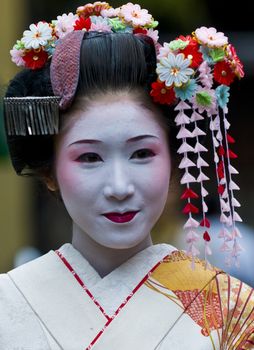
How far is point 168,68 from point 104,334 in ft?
2.08

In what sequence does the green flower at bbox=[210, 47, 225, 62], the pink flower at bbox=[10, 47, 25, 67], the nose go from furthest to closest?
the pink flower at bbox=[10, 47, 25, 67] → the green flower at bbox=[210, 47, 225, 62] → the nose

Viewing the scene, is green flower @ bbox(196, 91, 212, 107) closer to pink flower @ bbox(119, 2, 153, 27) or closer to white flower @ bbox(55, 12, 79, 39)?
pink flower @ bbox(119, 2, 153, 27)

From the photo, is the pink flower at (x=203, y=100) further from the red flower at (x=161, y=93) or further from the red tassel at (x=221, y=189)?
the red tassel at (x=221, y=189)

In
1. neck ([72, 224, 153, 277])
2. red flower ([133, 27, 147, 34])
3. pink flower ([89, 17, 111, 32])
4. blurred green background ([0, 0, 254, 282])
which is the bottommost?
blurred green background ([0, 0, 254, 282])

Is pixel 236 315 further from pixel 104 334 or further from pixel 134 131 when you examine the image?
pixel 134 131

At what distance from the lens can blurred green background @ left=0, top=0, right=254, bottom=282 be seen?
20.0 feet

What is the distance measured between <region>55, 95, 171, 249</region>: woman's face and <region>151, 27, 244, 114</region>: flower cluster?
9cm

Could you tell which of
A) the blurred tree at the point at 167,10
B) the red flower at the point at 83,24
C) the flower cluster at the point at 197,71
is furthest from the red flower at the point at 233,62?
the blurred tree at the point at 167,10

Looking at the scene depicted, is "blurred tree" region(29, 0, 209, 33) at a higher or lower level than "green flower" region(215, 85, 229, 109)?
lower

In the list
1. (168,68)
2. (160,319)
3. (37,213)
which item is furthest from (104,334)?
(37,213)

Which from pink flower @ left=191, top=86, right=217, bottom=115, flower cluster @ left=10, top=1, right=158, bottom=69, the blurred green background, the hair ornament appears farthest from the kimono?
the blurred green background

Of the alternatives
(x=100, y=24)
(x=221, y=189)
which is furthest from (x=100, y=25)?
(x=221, y=189)

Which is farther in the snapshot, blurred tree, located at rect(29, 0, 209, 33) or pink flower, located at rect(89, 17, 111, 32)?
blurred tree, located at rect(29, 0, 209, 33)

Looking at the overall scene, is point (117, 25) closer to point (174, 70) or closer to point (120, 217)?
point (174, 70)
